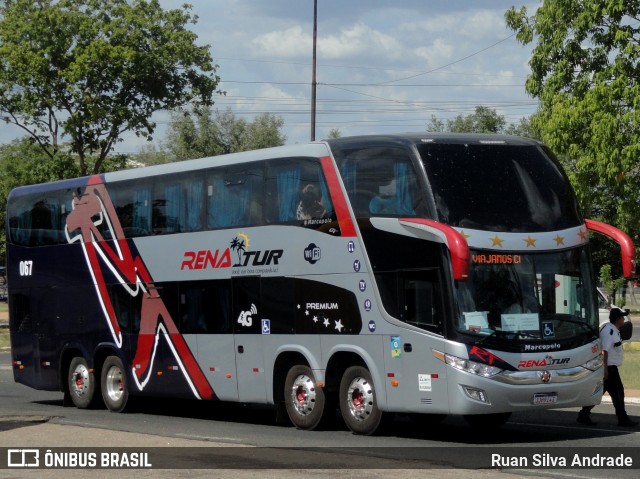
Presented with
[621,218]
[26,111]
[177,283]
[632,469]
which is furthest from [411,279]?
[26,111]

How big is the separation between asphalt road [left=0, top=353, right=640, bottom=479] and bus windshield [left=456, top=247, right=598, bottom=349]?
139 centimetres

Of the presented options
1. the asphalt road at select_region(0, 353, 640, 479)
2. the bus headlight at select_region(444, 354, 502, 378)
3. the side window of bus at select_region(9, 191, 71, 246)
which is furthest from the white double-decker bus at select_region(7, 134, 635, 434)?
the side window of bus at select_region(9, 191, 71, 246)

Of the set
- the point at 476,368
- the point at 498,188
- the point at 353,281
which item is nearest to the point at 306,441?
the point at 353,281

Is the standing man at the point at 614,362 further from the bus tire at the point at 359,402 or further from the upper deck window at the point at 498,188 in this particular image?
the bus tire at the point at 359,402

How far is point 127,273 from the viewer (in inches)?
847

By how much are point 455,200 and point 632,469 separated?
451 centimetres

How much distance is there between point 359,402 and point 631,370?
12.4 m

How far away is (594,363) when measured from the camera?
1602 cm

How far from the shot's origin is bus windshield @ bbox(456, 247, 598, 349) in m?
15.2

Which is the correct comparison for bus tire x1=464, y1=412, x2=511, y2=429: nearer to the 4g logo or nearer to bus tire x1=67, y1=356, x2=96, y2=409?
the 4g logo

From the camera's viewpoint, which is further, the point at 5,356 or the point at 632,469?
the point at 5,356

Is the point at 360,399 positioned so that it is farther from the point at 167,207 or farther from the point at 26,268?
the point at 26,268

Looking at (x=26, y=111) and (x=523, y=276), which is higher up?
(x=26, y=111)

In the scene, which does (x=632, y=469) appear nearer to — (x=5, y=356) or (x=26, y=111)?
(x=5, y=356)
